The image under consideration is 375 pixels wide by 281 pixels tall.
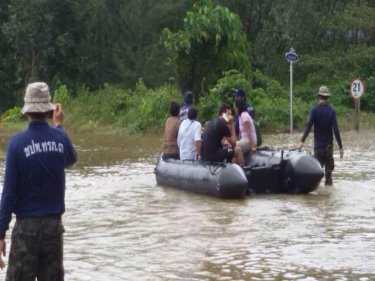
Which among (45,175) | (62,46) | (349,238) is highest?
(62,46)

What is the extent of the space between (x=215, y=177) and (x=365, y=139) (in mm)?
14501

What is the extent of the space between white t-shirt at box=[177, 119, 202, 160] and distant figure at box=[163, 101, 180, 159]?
1.91 feet

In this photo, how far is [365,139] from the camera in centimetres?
2978

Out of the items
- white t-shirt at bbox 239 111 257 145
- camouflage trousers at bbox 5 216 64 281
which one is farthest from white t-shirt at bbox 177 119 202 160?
camouflage trousers at bbox 5 216 64 281

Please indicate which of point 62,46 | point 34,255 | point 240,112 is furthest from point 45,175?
point 62,46

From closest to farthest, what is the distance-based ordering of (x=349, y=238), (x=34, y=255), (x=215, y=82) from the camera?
(x=34, y=255), (x=349, y=238), (x=215, y=82)

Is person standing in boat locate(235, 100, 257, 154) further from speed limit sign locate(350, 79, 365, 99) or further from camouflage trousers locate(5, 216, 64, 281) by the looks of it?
speed limit sign locate(350, 79, 365, 99)

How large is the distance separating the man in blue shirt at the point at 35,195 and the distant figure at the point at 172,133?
1145cm

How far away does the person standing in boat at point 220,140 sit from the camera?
16484mm

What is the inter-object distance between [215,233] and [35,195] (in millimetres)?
5591

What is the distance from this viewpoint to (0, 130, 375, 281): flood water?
10.2 metres

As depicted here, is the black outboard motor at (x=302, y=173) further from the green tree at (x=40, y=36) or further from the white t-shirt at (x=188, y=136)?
the green tree at (x=40, y=36)

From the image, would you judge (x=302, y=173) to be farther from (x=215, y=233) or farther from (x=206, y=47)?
(x=206, y=47)

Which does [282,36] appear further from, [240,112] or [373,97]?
[240,112]
